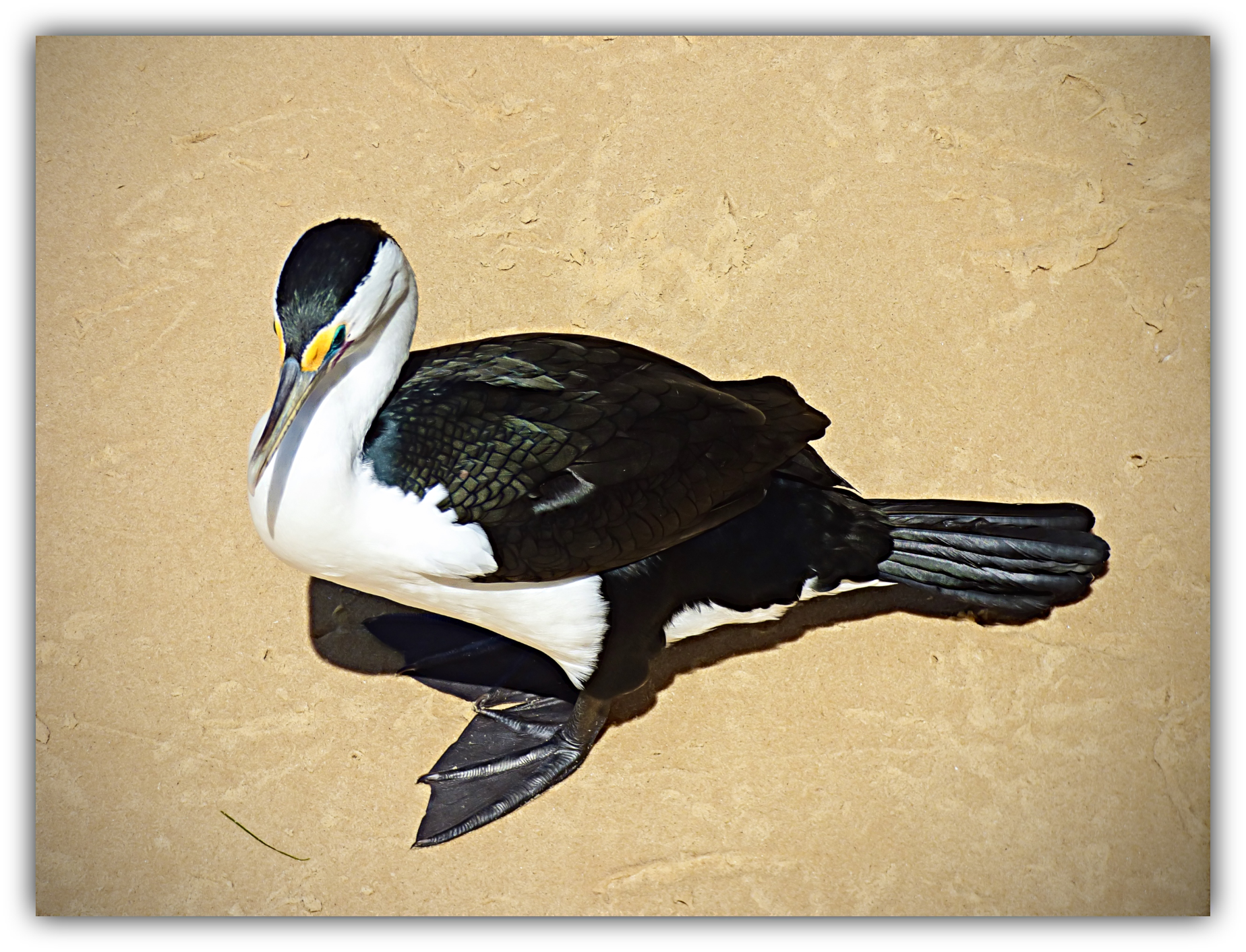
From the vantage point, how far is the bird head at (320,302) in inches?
101

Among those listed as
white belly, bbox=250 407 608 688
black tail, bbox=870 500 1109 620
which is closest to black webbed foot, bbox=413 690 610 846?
white belly, bbox=250 407 608 688

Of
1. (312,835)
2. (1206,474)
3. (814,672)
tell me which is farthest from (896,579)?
(312,835)

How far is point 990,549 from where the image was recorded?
325 cm

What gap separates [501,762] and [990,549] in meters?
1.69

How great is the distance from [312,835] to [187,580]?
39.4 inches

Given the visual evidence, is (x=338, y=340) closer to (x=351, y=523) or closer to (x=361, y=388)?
(x=361, y=388)

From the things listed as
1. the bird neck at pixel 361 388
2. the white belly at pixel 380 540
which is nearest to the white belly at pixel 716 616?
the white belly at pixel 380 540

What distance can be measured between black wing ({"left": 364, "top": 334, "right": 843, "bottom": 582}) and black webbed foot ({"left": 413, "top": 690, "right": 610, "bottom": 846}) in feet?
2.30

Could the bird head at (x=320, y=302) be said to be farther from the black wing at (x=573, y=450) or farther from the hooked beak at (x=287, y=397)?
the black wing at (x=573, y=450)

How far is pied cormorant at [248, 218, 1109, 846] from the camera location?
2699 mm

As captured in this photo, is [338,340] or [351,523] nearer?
[338,340]

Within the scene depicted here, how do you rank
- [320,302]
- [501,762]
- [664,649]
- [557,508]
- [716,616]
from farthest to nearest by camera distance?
[664,649] < [501,762] < [716,616] < [557,508] < [320,302]

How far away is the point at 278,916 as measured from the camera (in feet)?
10.3

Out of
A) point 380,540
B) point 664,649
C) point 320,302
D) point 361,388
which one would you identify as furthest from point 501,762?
point 320,302
